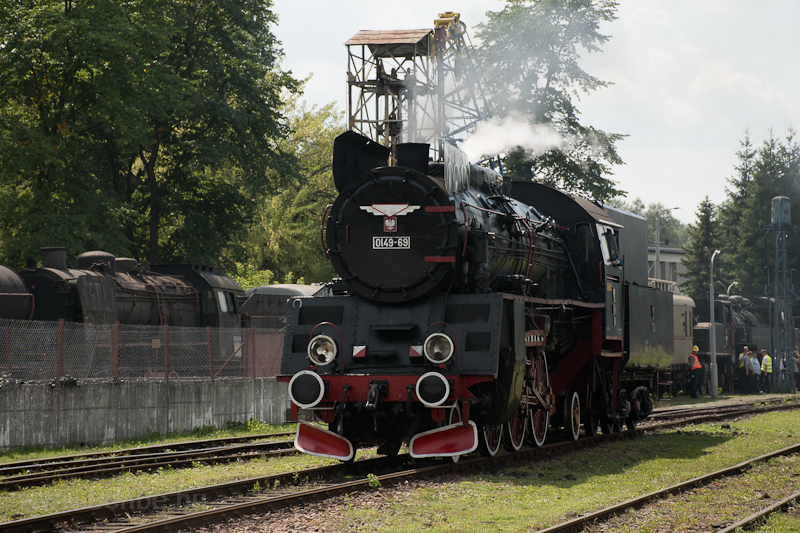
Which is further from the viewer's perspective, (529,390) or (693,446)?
(693,446)

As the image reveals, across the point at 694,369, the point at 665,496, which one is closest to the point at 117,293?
the point at 665,496

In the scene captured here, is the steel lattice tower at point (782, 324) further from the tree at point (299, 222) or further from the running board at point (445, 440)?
the running board at point (445, 440)

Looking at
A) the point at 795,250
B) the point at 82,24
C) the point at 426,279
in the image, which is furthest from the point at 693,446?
the point at 795,250

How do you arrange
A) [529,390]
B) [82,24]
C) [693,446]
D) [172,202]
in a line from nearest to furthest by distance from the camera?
[529,390] < [693,446] < [82,24] < [172,202]

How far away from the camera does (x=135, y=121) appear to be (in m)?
26.9

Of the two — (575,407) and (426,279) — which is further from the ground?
(426,279)

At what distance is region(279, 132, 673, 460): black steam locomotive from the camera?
34.4 ft

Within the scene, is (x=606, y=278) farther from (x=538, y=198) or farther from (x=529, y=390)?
(x=529, y=390)

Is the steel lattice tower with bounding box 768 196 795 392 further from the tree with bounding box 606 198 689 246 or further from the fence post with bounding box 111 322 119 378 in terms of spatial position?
the tree with bounding box 606 198 689 246

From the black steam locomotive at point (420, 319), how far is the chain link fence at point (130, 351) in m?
6.08

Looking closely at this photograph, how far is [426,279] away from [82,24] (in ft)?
59.8

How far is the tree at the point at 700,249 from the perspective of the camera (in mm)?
58459

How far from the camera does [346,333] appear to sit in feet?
36.7

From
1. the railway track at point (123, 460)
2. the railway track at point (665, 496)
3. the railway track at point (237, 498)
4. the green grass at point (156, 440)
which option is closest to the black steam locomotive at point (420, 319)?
the railway track at point (237, 498)
